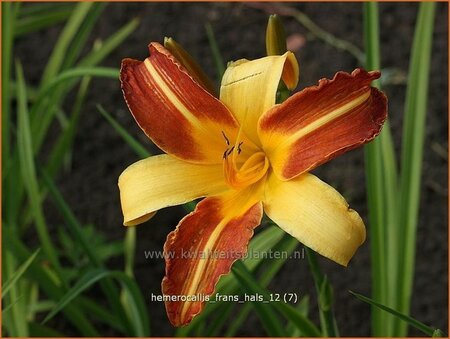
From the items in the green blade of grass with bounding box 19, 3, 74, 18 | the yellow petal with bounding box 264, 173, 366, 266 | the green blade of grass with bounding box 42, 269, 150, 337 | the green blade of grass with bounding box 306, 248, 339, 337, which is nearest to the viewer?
the yellow petal with bounding box 264, 173, 366, 266

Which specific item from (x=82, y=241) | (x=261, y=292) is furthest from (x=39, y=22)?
(x=261, y=292)

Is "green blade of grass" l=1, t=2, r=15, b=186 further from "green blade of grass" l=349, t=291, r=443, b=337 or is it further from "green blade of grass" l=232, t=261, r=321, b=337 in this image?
"green blade of grass" l=349, t=291, r=443, b=337

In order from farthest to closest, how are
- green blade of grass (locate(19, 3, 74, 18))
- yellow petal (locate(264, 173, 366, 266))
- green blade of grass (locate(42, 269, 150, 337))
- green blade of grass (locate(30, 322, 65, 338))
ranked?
green blade of grass (locate(19, 3, 74, 18)) → green blade of grass (locate(30, 322, 65, 338)) → green blade of grass (locate(42, 269, 150, 337)) → yellow petal (locate(264, 173, 366, 266))

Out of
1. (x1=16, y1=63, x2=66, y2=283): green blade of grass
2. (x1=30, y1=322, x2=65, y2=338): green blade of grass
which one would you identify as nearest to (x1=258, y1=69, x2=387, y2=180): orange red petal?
(x1=16, y1=63, x2=66, y2=283): green blade of grass

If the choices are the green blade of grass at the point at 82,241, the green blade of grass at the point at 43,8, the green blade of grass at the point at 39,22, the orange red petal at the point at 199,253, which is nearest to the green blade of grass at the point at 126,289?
the green blade of grass at the point at 82,241

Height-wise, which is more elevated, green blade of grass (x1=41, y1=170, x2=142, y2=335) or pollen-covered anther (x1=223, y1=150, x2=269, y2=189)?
pollen-covered anther (x1=223, y1=150, x2=269, y2=189)

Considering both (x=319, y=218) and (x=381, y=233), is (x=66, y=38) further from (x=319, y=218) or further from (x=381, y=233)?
(x=319, y=218)

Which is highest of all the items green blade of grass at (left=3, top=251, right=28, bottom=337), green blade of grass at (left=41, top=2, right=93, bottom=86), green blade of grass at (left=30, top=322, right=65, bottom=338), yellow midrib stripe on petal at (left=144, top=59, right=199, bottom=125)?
green blade of grass at (left=41, top=2, right=93, bottom=86)

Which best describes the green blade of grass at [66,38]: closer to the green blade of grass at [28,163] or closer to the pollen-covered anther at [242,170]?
the green blade of grass at [28,163]

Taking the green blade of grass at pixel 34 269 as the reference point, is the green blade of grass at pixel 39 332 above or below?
below
